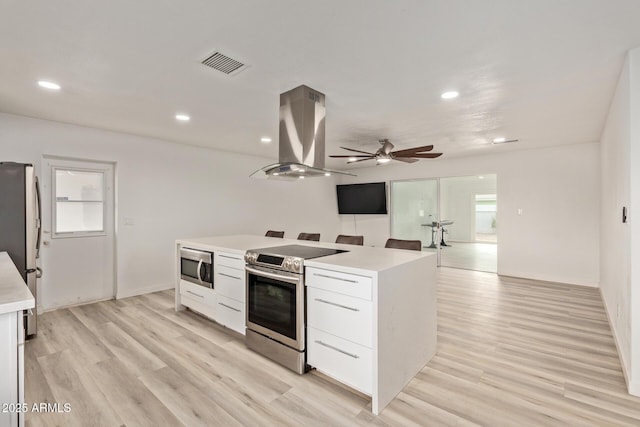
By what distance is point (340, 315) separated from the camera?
7.02 ft

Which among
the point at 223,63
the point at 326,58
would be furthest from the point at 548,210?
the point at 223,63

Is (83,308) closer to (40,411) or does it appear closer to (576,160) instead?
(40,411)

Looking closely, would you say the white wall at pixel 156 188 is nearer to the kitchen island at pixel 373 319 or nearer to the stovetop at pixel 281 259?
the stovetop at pixel 281 259

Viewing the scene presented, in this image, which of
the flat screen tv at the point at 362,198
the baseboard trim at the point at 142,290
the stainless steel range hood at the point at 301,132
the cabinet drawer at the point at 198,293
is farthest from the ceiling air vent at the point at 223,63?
the flat screen tv at the point at 362,198

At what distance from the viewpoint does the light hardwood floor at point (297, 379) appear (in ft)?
6.31

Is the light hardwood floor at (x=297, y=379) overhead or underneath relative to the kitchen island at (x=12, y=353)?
underneath

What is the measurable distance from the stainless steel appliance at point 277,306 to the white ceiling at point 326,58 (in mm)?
1579

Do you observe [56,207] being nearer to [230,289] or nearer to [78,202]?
[78,202]

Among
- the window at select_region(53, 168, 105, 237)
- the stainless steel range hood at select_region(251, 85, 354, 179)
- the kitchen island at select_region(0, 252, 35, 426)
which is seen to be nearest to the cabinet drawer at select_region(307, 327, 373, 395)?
the stainless steel range hood at select_region(251, 85, 354, 179)

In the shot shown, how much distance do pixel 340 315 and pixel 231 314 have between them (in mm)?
1460

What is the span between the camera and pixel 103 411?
6.48 ft

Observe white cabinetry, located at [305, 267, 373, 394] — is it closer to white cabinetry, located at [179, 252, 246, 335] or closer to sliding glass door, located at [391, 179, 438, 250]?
white cabinetry, located at [179, 252, 246, 335]

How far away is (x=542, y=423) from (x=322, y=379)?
4.74ft

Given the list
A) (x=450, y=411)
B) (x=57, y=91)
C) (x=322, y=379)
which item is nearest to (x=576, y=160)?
(x=450, y=411)
